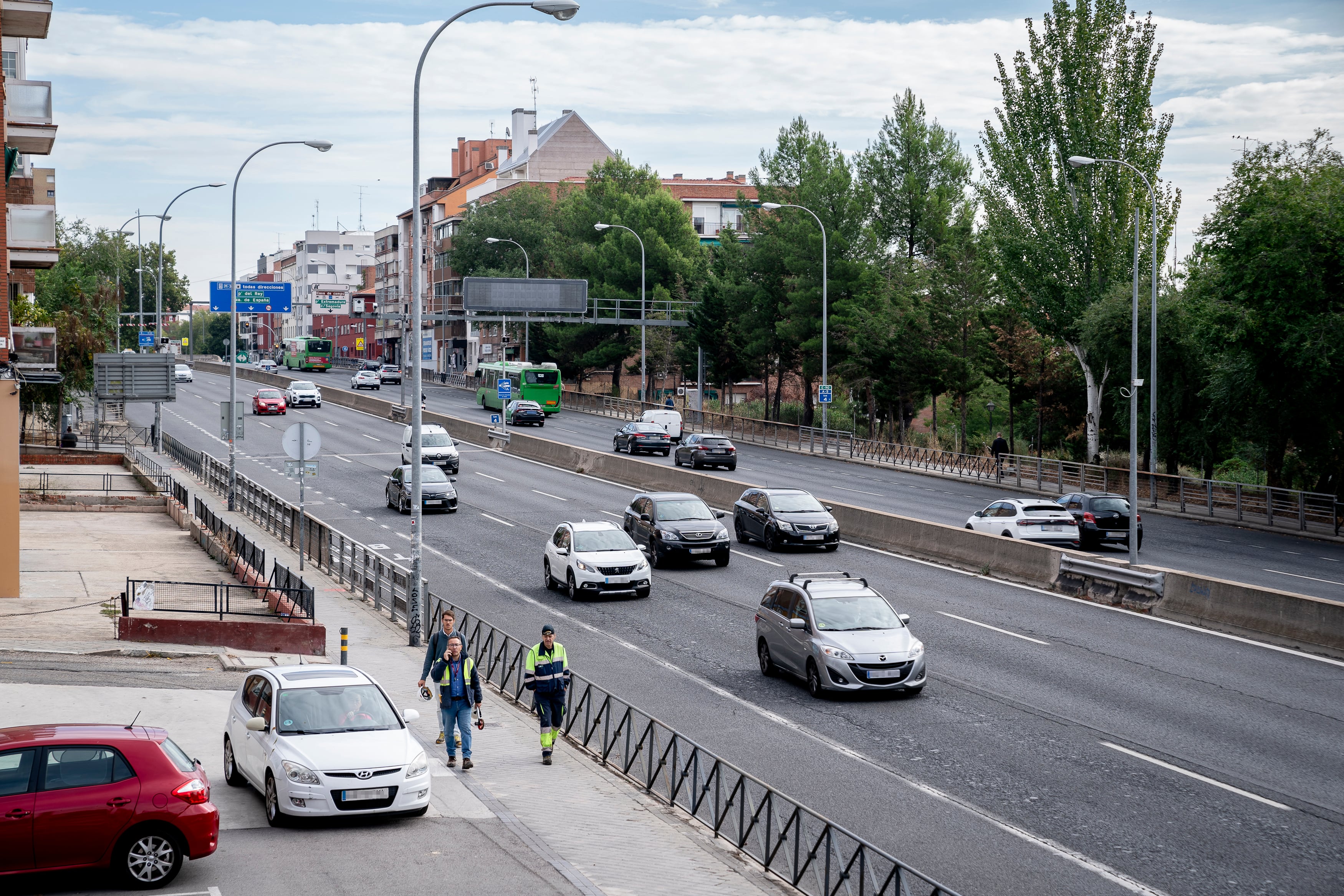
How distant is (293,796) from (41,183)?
225 feet

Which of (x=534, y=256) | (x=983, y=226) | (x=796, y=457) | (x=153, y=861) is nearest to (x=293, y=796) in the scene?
(x=153, y=861)

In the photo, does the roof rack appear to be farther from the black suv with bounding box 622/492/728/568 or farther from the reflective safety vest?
the black suv with bounding box 622/492/728/568

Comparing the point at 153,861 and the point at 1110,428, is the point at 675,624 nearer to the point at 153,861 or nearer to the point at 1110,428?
the point at 153,861

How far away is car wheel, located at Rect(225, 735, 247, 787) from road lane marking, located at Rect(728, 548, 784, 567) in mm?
17330

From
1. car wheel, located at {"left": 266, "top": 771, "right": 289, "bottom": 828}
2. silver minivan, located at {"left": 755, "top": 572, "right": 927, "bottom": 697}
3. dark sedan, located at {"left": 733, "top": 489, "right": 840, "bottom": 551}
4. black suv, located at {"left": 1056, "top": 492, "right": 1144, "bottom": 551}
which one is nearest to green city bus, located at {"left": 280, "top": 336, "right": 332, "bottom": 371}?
dark sedan, located at {"left": 733, "top": 489, "right": 840, "bottom": 551}

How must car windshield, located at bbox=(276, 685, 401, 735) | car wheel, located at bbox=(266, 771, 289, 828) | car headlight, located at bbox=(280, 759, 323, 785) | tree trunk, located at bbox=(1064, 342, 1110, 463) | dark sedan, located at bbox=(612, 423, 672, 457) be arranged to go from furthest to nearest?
dark sedan, located at bbox=(612, 423, 672, 457) < tree trunk, located at bbox=(1064, 342, 1110, 463) < car windshield, located at bbox=(276, 685, 401, 735) < car wheel, located at bbox=(266, 771, 289, 828) < car headlight, located at bbox=(280, 759, 323, 785)

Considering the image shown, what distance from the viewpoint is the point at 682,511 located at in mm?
30781

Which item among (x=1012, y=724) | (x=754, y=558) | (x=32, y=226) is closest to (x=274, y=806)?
(x=1012, y=724)

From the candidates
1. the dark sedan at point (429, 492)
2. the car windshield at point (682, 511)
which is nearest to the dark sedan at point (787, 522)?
the car windshield at point (682, 511)

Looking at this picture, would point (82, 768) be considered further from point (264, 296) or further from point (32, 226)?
point (264, 296)

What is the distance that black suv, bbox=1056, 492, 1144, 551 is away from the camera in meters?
34.1

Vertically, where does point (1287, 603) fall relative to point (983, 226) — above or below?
below

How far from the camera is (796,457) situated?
59.5m

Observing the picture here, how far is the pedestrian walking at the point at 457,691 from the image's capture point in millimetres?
14961
